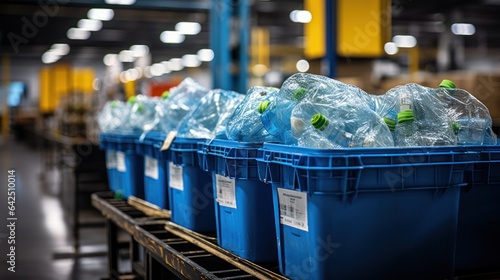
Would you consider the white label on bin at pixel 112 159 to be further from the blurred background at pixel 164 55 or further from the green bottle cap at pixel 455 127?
the green bottle cap at pixel 455 127

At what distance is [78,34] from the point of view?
23.3m

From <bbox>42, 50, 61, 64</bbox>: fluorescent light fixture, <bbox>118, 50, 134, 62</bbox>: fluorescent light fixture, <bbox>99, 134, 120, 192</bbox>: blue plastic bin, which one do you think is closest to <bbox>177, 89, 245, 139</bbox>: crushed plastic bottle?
<bbox>99, 134, 120, 192</bbox>: blue plastic bin

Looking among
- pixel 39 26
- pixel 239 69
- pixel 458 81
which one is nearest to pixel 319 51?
pixel 239 69

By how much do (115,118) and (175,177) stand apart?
1626 millimetres

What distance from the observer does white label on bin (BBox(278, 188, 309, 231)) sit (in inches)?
72.7

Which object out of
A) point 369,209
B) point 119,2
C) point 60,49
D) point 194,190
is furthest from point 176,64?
point 369,209

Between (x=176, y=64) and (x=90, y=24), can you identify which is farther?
(x=176, y=64)

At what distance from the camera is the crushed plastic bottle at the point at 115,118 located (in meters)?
4.22

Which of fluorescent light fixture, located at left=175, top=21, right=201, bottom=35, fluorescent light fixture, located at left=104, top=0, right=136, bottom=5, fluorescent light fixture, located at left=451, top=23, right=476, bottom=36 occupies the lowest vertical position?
fluorescent light fixture, located at left=104, top=0, right=136, bottom=5

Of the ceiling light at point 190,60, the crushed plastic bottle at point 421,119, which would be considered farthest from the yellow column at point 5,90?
the crushed plastic bottle at point 421,119

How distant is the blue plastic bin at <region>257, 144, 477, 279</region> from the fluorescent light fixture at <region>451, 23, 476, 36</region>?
1907 cm

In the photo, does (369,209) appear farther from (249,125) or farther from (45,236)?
(45,236)

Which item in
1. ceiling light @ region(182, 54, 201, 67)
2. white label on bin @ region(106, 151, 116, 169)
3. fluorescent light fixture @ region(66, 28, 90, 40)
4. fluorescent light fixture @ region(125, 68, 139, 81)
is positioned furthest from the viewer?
ceiling light @ region(182, 54, 201, 67)

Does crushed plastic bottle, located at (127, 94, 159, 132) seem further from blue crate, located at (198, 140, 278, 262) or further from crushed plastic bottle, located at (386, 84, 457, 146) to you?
crushed plastic bottle, located at (386, 84, 457, 146)
